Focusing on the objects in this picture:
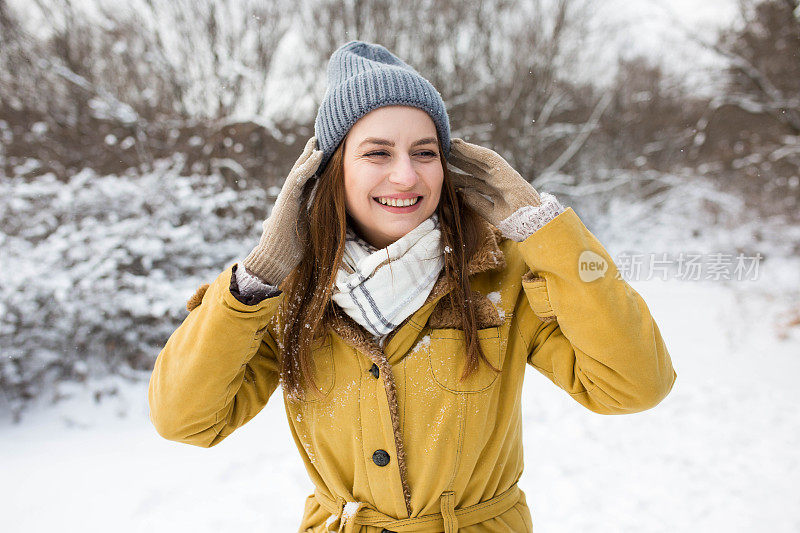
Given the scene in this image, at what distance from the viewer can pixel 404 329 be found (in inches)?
53.2

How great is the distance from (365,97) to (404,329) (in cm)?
67

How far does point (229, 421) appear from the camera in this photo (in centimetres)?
144

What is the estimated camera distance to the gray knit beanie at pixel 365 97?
1429 millimetres

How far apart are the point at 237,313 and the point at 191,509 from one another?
2.53m

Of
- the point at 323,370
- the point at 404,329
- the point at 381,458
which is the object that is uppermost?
the point at 404,329

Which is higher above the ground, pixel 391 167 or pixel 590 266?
pixel 391 167

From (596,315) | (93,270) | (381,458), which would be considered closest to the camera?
(596,315)

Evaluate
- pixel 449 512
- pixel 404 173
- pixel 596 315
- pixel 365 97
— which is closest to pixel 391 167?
pixel 404 173

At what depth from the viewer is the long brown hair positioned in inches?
54.0

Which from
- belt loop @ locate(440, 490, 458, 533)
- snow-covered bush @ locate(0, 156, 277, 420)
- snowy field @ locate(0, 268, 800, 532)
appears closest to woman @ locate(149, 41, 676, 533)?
belt loop @ locate(440, 490, 458, 533)

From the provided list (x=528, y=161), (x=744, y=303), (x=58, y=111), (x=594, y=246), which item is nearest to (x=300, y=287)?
(x=594, y=246)

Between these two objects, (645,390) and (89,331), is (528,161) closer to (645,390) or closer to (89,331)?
(89,331)

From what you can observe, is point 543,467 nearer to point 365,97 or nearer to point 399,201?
point 399,201

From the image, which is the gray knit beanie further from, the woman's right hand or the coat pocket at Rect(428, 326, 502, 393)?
the coat pocket at Rect(428, 326, 502, 393)
